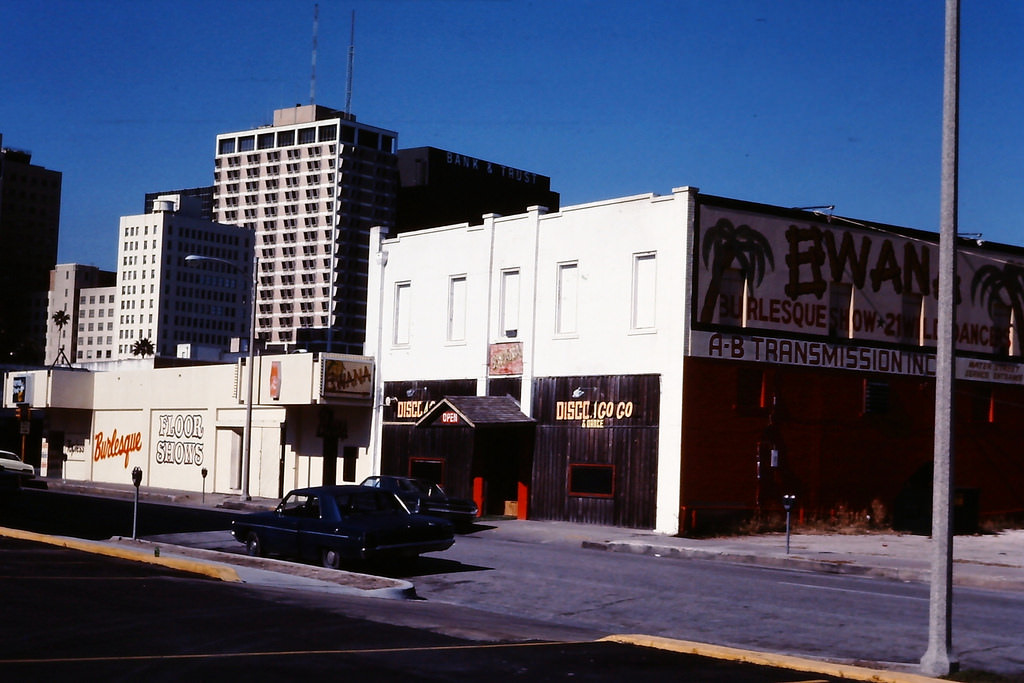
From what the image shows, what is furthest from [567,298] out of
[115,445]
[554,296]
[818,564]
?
[115,445]

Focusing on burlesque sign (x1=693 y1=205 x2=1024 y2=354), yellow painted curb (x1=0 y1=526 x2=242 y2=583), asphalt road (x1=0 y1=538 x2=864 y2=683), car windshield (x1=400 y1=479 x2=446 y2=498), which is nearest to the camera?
asphalt road (x1=0 y1=538 x2=864 y2=683)

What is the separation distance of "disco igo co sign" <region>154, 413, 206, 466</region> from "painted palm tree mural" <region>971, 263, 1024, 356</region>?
31452 millimetres

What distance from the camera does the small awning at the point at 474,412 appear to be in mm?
37138

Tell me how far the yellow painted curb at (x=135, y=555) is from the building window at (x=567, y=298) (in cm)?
1684

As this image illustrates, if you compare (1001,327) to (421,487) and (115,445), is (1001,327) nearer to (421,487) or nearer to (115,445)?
(421,487)

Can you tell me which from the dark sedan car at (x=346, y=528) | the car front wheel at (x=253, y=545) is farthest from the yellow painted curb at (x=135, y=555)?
the dark sedan car at (x=346, y=528)

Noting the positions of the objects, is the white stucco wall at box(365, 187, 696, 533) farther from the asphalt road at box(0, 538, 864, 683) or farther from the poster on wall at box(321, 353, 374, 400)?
the asphalt road at box(0, 538, 864, 683)

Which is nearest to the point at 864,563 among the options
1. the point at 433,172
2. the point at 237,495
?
the point at 237,495

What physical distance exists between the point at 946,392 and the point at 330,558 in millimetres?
12199

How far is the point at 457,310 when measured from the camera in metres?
41.4

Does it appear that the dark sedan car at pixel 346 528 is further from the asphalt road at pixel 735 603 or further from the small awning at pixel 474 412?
the small awning at pixel 474 412

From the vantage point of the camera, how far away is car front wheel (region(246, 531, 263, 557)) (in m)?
23.2

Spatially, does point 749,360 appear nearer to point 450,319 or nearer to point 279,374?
point 450,319

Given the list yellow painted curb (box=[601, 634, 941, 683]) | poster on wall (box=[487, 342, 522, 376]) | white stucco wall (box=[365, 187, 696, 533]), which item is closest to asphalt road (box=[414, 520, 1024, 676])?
yellow painted curb (box=[601, 634, 941, 683])
